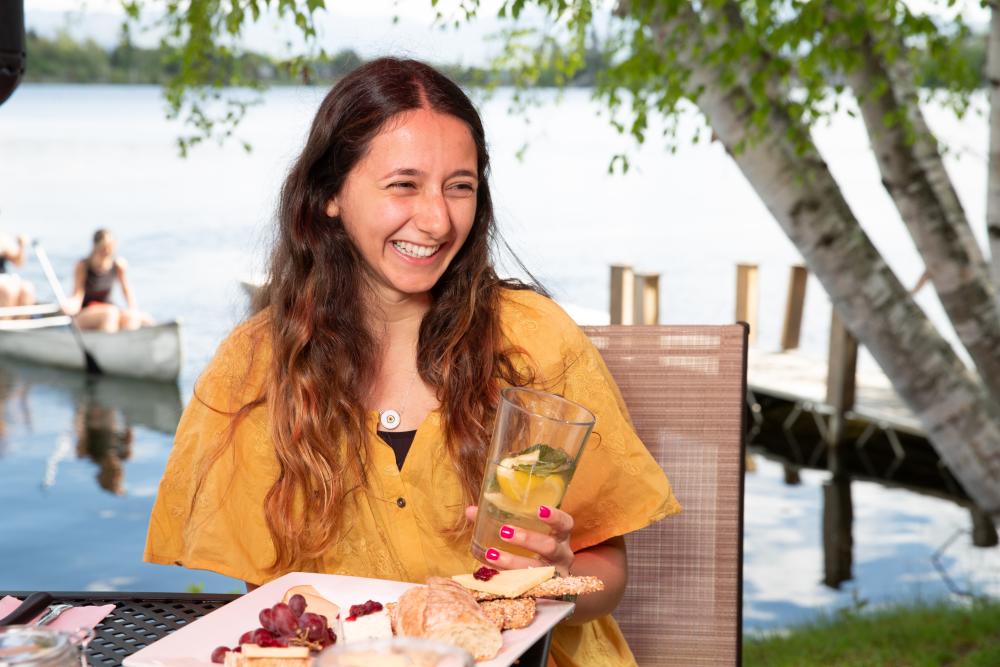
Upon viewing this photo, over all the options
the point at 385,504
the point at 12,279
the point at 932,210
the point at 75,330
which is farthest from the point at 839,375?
the point at 12,279

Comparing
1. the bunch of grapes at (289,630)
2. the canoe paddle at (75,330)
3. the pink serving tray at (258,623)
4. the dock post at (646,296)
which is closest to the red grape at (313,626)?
the bunch of grapes at (289,630)

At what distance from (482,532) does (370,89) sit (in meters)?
0.87

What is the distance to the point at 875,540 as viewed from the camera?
7805 millimetres

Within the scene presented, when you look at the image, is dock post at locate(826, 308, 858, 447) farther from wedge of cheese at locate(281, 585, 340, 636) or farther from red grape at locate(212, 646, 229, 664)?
red grape at locate(212, 646, 229, 664)

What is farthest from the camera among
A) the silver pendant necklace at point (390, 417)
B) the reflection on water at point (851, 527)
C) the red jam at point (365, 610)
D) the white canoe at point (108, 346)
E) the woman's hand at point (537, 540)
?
the white canoe at point (108, 346)

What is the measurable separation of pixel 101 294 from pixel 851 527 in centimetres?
841

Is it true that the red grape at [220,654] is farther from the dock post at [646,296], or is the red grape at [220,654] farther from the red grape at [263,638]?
the dock post at [646,296]

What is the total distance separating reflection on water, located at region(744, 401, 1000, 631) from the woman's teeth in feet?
14.1

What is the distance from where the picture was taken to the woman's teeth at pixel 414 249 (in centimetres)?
200

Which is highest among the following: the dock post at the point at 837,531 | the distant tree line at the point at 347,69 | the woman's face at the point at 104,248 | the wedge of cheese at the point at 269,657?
the distant tree line at the point at 347,69

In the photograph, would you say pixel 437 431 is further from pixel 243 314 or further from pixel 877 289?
pixel 877 289

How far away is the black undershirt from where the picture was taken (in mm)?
2051

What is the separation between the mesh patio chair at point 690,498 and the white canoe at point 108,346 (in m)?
11.9

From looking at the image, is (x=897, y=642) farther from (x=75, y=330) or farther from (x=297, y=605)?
(x=75, y=330)
